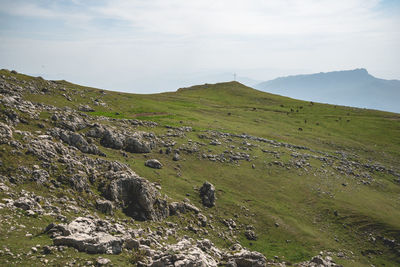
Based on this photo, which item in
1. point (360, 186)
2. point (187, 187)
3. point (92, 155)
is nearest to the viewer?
point (92, 155)

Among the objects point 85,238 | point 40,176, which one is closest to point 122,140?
point 40,176

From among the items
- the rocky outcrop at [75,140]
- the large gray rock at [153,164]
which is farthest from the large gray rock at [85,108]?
the large gray rock at [153,164]

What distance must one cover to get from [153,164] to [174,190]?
6.87 m

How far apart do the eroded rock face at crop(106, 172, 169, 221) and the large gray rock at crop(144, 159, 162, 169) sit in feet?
37.8

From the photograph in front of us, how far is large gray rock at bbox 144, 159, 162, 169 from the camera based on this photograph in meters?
43.1

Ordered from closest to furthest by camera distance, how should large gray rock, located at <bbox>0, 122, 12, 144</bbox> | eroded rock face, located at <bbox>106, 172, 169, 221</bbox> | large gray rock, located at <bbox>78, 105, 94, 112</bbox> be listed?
large gray rock, located at <bbox>0, 122, 12, 144</bbox> → eroded rock face, located at <bbox>106, 172, 169, 221</bbox> → large gray rock, located at <bbox>78, 105, 94, 112</bbox>

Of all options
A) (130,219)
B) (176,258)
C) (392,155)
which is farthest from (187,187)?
(392,155)

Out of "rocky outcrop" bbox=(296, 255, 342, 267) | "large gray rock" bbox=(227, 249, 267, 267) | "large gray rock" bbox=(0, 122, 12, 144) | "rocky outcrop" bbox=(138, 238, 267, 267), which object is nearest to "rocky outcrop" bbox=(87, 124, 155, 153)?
"large gray rock" bbox=(0, 122, 12, 144)

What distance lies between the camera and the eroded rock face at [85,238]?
58.6ft

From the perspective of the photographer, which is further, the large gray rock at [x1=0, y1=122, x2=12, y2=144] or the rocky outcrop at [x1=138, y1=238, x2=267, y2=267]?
the large gray rock at [x1=0, y1=122, x2=12, y2=144]

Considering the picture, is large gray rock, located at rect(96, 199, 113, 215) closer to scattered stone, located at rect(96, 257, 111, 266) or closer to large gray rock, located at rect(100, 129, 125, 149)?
scattered stone, located at rect(96, 257, 111, 266)

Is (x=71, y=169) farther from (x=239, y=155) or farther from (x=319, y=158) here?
(x=319, y=158)

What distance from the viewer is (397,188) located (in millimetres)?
58938

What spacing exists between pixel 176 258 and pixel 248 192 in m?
29.0
